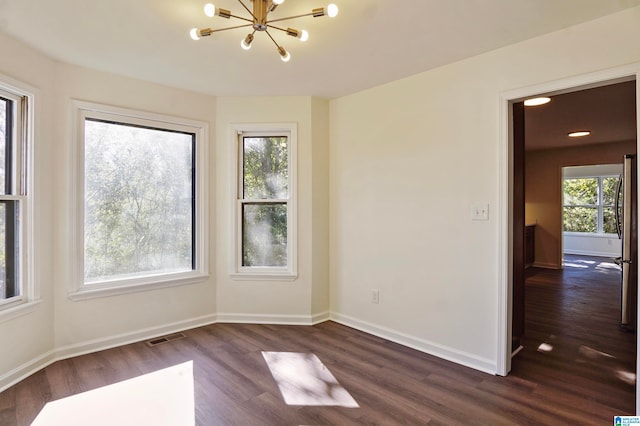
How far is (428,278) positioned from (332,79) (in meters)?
2.07

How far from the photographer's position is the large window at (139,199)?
306cm

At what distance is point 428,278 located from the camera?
3037 millimetres

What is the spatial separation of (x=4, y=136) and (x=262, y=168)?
216cm

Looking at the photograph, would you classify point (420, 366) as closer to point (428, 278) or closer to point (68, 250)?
point (428, 278)

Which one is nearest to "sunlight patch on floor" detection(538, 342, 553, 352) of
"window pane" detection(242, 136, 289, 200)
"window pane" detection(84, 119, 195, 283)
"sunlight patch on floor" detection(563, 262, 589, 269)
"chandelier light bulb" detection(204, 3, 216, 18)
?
"window pane" detection(242, 136, 289, 200)

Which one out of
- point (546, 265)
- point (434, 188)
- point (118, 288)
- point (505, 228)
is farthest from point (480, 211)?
point (546, 265)

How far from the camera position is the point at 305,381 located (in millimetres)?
2492

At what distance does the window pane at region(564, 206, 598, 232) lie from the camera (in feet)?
29.2

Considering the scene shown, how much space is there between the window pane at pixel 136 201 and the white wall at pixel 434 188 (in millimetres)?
1671

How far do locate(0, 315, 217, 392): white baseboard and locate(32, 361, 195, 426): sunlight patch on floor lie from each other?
525 millimetres

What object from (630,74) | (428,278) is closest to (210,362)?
(428,278)

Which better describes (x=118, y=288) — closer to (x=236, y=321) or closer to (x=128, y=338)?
(x=128, y=338)

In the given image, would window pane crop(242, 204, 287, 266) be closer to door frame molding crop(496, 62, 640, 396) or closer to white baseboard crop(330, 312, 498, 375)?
white baseboard crop(330, 312, 498, 375)

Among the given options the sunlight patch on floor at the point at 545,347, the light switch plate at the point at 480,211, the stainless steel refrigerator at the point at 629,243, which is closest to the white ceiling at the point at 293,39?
the light switch plate at the point at 480,211
